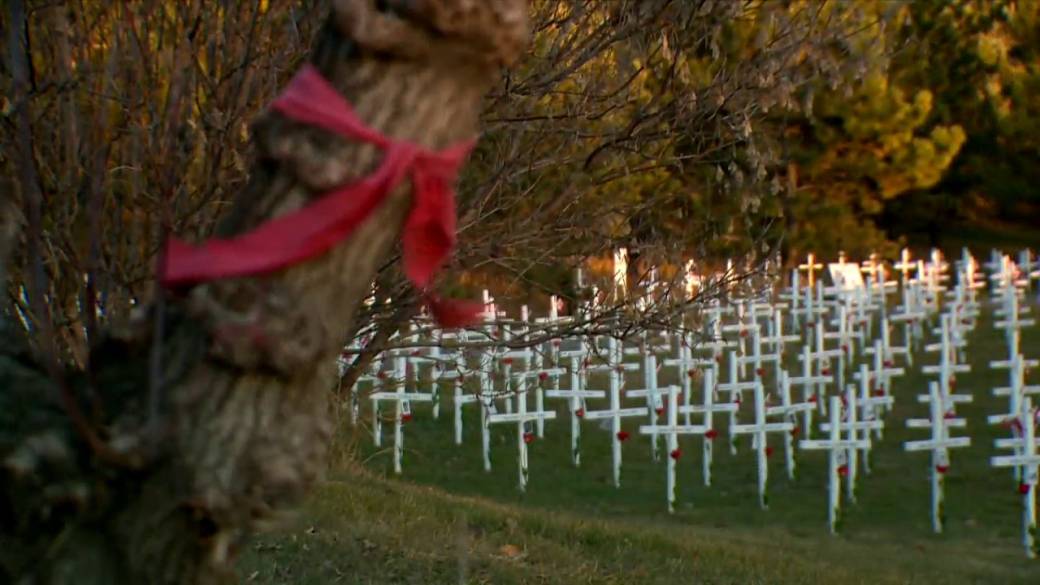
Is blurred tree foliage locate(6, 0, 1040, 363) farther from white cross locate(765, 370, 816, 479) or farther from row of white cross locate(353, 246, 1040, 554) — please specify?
white cross locate(765, 370, 816, 479)

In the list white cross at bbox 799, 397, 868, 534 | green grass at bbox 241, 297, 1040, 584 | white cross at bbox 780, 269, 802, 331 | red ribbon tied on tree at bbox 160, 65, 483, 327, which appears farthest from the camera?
white cross at bbox 780, 269, 802, 331

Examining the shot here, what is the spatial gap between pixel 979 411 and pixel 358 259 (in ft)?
60.8

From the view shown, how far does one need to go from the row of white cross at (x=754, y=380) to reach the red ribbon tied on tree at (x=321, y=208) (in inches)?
154

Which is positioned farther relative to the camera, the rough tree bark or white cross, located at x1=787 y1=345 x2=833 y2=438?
white cross, located at x1=787 y1=345 x2=833 y2=438

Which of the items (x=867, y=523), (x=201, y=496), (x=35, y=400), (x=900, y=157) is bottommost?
(x=867, y=523)

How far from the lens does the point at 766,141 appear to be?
645 cm

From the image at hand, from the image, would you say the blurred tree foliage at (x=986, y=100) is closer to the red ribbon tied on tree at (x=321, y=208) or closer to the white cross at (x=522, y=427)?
the white cross at (x=522, y=427)

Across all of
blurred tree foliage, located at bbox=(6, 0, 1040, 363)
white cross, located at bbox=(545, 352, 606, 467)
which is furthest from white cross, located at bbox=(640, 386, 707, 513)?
blurred tree foliage, located at bbox=(6, 0, 1040, 363)

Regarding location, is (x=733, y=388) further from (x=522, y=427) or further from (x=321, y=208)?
(x=321, y=208)

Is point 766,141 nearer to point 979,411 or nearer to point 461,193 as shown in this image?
point 461,193

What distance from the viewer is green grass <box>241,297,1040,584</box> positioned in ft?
25.5

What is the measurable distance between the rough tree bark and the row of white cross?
3.91m

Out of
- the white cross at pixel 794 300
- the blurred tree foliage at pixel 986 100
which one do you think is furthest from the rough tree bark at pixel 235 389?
the blurred tree foliage at pixel 986 100

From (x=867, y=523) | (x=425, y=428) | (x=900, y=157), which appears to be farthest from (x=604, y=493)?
(x=900, y=157)
